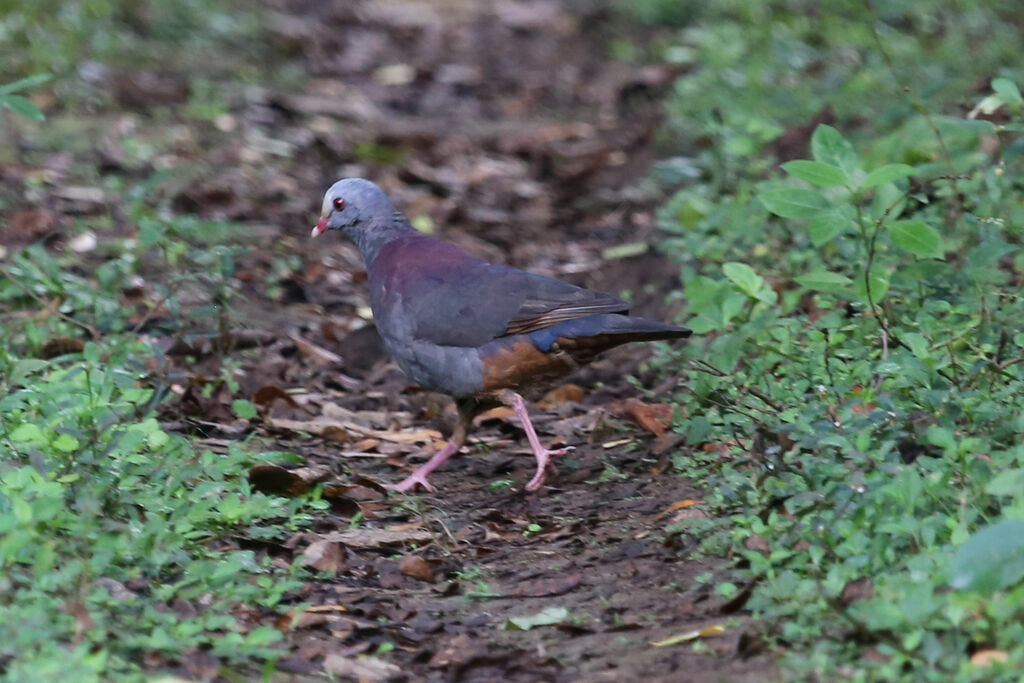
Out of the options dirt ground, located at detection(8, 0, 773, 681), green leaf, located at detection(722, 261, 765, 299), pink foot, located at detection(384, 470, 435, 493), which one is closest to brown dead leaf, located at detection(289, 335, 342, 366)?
dirt ground, located at detection(8, 0, 773, 681)

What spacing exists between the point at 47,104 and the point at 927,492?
7.15 meters

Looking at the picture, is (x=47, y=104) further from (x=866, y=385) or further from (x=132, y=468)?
(x=866, y=385)

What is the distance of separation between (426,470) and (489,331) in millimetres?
575

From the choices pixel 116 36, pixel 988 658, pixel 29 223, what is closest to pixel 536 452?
pixel 988 658

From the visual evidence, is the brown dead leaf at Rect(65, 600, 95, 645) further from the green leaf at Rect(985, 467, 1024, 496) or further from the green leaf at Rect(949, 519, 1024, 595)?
the green leaf at Rect(985, 467, 1024, 496)

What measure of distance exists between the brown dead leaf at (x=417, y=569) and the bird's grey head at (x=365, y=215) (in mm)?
1800

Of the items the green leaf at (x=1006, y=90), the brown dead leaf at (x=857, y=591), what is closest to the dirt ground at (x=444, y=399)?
the brown dead leaf at (x=857, y=591)

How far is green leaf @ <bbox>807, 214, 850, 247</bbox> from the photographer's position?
4.43 m

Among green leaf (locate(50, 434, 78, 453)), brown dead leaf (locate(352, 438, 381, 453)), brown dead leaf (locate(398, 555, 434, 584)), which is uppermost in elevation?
green leaf (locate(50, 434, 78, 453))

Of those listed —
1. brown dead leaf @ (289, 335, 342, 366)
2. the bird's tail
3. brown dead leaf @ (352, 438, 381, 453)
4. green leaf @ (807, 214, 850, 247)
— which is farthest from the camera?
brown dead leaf @ (289, 335, 342, 366)

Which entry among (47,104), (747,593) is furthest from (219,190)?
(747,593)

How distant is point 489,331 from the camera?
491 centimetres

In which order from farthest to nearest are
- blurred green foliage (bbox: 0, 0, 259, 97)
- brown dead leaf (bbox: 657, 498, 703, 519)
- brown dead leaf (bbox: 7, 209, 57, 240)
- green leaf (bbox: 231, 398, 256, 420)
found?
1. blurred green foliage (bbox: 0, 0, 259, 97)
2. brown dead leaf (bbox: 7, 209, 57, 240)
3. green leaf (bbox: 231, 398, 256, 420)
4. brown dead leaf (bbox: 657, 498, 703, 519)

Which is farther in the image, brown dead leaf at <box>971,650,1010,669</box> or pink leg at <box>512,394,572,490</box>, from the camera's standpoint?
pink leg at <box>512,394,572,490</box>
